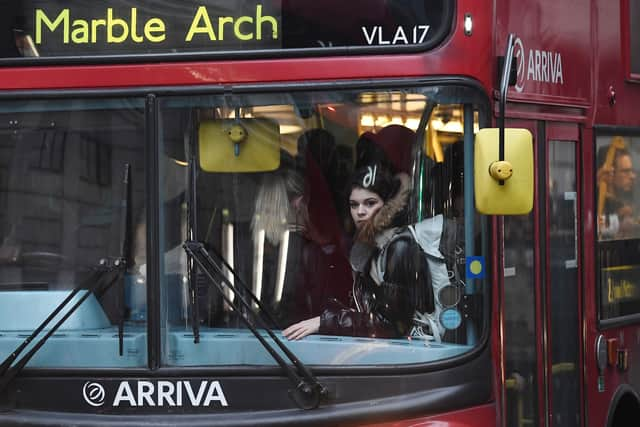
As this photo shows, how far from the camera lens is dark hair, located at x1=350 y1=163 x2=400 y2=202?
501 centimetres

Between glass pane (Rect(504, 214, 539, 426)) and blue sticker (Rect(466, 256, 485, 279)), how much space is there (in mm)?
320

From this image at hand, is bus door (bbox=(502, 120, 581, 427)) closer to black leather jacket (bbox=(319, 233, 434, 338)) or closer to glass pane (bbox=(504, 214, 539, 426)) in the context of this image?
glass pane (bbox=(504, 214, 539, 426))

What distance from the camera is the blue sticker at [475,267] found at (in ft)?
16.2

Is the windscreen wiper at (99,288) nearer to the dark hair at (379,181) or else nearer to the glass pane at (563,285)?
the dark hair at (379,181)

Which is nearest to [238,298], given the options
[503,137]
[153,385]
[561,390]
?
[153,385]

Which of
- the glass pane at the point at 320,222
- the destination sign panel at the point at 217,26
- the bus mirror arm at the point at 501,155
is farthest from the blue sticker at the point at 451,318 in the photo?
the destination sign panel at the point at 217,26

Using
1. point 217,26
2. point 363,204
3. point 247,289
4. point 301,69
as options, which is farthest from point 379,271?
point 217,26

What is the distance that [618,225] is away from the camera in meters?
6.68

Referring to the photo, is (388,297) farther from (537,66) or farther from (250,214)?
(537,66)

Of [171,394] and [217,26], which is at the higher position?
[217,26]

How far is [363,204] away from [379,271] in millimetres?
257

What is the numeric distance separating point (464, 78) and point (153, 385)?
1.59 metres


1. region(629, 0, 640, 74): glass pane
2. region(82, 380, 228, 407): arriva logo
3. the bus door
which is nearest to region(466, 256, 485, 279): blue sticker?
the bus door

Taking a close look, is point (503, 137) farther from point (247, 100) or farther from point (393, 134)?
point (247, 100)
